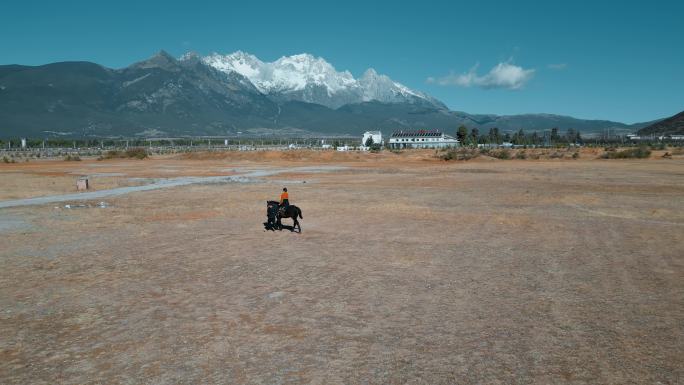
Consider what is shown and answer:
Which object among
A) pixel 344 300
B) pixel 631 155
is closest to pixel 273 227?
pixel 344 300

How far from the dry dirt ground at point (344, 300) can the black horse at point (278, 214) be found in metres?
0.39

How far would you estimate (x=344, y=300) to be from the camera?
9984 millimetres

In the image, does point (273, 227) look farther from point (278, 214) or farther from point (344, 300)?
point (344, 300)

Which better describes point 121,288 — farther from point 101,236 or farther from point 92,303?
point 101,236

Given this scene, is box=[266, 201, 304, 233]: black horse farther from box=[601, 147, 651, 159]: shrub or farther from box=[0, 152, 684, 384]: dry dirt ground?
box=[601, 147, 651, 159]: shrub

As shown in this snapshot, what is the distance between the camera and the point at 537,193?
3103 cm

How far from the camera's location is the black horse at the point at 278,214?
1736 centimetres

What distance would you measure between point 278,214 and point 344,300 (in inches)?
327

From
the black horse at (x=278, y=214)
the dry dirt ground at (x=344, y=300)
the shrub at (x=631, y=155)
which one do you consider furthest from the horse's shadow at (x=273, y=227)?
the shrub at (x=631, y=155)

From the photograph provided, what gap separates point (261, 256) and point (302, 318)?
524cm

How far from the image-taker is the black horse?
Answer: 1736cm

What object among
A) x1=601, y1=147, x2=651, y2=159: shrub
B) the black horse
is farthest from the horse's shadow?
x1=601, y1=147, x2=651, y2=159: shrub

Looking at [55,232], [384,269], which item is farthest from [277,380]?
[55,232]

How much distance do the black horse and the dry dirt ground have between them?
15.4 inches
